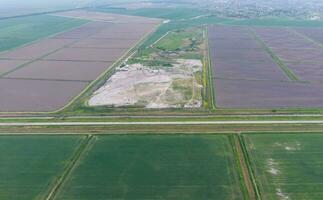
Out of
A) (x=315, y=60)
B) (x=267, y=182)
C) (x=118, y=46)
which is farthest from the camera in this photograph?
(x=118, y=46)

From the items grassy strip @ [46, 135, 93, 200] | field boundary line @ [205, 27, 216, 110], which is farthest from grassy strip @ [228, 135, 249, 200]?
grassy strip @ [46, 135, 93, 200]

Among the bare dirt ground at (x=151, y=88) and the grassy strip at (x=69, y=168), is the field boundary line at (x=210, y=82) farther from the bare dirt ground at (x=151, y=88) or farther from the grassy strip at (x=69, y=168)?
Answer: the grassy strip at (x=69, y=168)

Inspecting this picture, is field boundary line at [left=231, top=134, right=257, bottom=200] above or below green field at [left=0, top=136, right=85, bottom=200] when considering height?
below

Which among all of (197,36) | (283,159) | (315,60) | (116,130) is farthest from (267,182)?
(197,36)

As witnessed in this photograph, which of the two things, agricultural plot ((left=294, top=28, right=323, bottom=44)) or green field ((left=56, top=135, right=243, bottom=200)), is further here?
agricultural plot ((left=294, top=28, right=323, bottom=44))

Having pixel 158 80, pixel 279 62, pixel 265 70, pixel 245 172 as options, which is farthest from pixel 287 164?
pixel 279 62

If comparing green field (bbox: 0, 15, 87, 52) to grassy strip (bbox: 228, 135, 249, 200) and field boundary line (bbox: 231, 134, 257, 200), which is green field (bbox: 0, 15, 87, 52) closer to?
grassy strip (bbox: 228, 135, 249, 200)

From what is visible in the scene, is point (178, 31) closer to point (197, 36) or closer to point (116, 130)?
point (197, 36)
